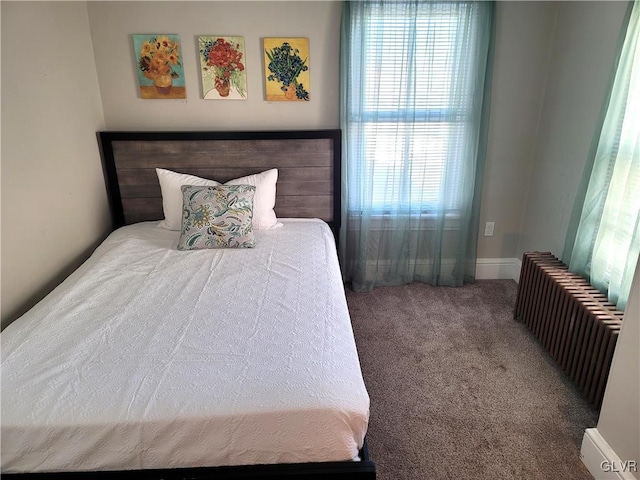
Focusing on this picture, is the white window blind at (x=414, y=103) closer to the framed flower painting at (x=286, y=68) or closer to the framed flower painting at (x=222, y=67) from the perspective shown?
the framed flower painting at (x=286, y=68)

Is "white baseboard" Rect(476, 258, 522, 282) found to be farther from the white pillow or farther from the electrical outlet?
the white pillow

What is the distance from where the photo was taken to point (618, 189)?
2.05m

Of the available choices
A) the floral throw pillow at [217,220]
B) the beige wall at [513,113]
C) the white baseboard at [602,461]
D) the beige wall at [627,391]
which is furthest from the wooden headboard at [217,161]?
the white baseboard at [602,461]

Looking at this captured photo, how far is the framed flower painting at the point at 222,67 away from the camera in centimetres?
268

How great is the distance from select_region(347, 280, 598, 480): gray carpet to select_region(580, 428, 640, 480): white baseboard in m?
0.05

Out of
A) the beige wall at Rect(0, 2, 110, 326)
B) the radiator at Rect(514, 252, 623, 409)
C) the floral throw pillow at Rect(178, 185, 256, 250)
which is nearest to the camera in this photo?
the radiator at Rect(514, 252, 623, 409)

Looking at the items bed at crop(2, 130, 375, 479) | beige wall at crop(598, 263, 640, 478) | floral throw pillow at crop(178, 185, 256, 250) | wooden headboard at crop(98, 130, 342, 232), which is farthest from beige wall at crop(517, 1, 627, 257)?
floral throw pillow at crop(178, 185, 256, 250)

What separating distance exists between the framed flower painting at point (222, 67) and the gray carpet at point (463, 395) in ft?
5.61

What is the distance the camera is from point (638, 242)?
1.89 metres

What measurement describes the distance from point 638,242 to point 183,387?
203cm

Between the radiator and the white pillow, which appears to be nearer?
the radiator

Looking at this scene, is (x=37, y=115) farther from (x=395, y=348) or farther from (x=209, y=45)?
(x=395, y=348)

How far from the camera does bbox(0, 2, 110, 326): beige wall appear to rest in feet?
6.50

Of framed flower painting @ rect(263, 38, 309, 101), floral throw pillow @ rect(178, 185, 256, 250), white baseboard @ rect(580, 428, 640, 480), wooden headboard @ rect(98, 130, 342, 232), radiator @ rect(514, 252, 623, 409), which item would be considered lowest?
white baseboard @ rect(580, 428, 640, 480)
